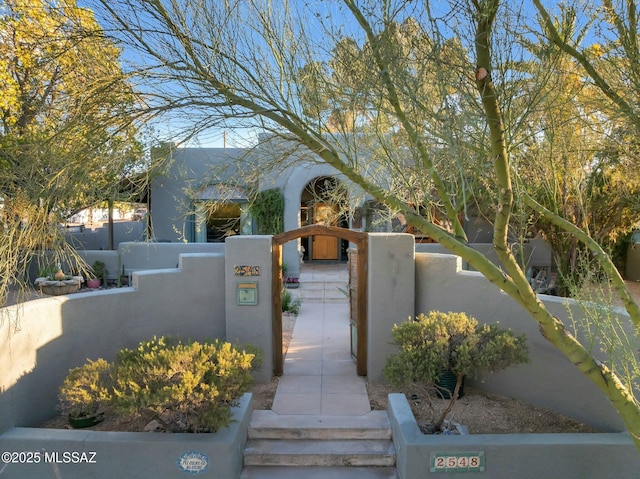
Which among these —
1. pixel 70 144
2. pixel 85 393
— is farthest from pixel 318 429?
pixel 70 144

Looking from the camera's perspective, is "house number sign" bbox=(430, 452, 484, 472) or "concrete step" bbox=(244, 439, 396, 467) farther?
"concrete step" bbox=(244, 439, 396, 467)

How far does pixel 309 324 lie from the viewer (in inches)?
461

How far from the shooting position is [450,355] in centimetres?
602

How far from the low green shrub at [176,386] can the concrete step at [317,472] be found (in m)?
0.83

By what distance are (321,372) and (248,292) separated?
1.96 metres

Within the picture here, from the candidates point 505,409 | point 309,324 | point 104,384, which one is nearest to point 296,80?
point 104,384

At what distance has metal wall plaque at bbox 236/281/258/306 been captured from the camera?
7996 millimetres

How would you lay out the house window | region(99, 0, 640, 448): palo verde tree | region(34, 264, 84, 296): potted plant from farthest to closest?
1. the house window
2. region(34, 264, 84, 296): potted plant
3. region(99, 0, 640, 448): palo verde tree

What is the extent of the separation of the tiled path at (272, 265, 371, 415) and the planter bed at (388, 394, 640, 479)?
5.52ft

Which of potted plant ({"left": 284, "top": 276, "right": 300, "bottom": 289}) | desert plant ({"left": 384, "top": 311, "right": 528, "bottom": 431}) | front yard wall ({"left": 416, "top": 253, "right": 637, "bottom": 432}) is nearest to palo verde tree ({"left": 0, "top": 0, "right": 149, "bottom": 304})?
desert plant ({"left": 384, "top": 311, "right": 528, "bottom": 431})

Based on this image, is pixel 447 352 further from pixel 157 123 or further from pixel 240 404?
pixel 157 123

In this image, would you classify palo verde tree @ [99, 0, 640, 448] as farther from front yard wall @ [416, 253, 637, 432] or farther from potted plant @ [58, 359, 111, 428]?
potted plant @ [58, 359, 111, 428]

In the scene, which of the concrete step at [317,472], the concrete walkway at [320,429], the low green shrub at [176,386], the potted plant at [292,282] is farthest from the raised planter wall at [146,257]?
the concrete step at [317,472]

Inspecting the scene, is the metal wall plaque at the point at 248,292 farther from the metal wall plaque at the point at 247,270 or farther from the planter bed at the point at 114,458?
the planter bed at the point at 114,458
